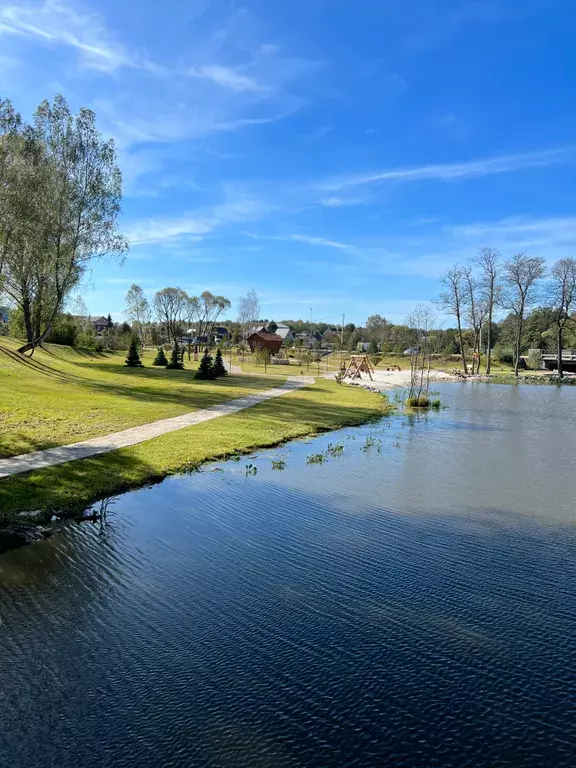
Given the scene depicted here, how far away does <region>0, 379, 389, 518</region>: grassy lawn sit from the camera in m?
8.37

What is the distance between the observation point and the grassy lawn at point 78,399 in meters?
13.1

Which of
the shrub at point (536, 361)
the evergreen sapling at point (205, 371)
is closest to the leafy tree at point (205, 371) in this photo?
the evergreen sapling at point (205, 371)

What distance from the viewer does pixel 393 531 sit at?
763cm

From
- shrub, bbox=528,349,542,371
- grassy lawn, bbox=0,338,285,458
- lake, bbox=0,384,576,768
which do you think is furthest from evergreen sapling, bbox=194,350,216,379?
shrub, bbox=528,349,542,371

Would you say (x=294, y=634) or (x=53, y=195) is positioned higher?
(x=53, y=195)

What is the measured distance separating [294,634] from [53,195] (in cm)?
2358

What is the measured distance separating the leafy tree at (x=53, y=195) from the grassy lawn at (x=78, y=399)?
3.61 metres

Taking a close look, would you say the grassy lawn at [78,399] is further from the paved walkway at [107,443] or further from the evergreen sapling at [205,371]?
the evergreen sapling at [205,371]

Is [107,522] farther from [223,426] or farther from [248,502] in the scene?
[223,426]

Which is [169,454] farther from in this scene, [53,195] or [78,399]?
[53,195]

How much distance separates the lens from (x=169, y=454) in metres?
11.5

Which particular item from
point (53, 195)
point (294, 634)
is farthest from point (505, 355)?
point (294, 634)

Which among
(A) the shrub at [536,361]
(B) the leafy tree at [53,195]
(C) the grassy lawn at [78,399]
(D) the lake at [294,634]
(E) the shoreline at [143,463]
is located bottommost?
(D) the lake at [294,634]

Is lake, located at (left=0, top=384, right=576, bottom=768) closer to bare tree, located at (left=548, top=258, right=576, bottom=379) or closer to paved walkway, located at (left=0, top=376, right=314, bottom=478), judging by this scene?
paved walkway, located at (left=0, top=376, right=314, bottom=478)
